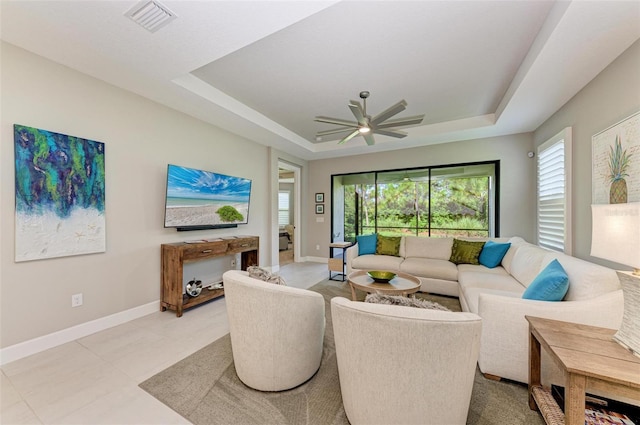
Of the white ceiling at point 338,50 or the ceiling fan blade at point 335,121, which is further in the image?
the ceiling fan blade at point 335,121

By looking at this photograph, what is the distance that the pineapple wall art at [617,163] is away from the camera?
1.88 m

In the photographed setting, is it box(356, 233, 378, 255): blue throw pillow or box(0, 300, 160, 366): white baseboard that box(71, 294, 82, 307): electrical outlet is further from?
box(356, 233, 378, 255): blue throw pillow

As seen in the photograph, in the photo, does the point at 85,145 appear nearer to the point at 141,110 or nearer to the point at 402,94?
the point at 141,110

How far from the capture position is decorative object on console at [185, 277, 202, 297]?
3282mm

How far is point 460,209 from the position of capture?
493cm

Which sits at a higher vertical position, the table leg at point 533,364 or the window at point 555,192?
the window at point 555,192

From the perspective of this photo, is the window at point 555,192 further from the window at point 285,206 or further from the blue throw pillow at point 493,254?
the window at point 285,206

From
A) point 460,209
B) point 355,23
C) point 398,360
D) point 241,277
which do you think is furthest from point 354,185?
point 398,360

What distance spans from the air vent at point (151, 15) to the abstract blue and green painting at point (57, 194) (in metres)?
1.41

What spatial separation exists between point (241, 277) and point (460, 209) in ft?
15.4

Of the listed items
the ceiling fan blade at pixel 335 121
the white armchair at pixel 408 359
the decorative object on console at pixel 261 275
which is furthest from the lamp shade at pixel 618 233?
the ceiling fan blade at pixel 335 121

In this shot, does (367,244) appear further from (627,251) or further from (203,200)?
(627,251)

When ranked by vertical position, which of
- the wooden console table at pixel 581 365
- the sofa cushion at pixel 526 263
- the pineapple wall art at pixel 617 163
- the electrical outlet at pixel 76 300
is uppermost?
the pineapple wall art at pixel 617 163

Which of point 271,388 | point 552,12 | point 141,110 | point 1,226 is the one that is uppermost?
point 552,12
